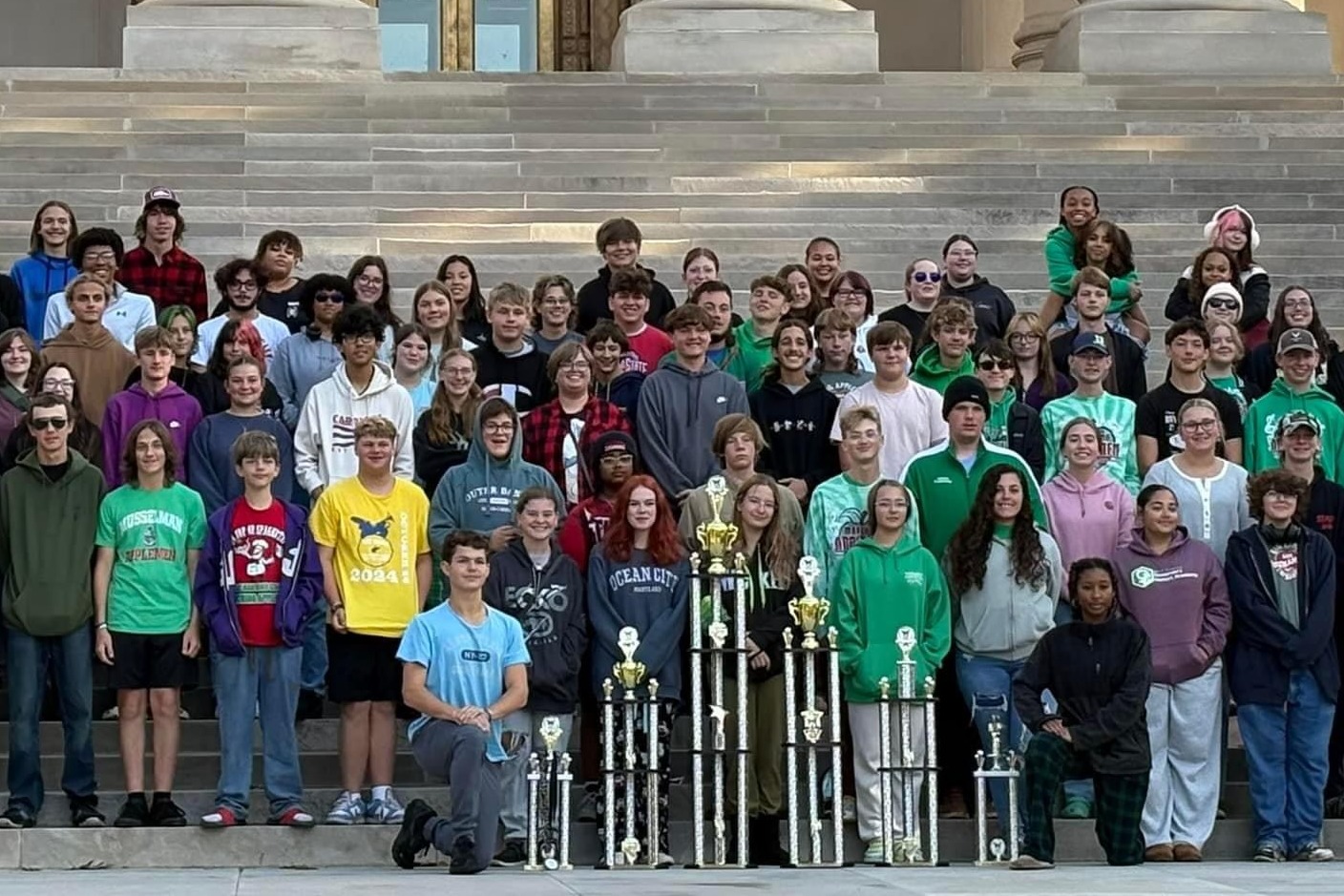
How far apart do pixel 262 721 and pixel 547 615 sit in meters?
1.25

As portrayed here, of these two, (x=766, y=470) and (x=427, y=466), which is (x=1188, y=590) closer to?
(x=766, y=470)

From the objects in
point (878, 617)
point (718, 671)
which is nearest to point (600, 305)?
point (878, 617)

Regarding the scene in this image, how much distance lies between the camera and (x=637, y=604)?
43.8ft

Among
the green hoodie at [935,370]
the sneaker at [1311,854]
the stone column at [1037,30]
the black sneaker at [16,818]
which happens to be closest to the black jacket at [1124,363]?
the green hoodie at [935,370]

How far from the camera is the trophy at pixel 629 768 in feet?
41.8

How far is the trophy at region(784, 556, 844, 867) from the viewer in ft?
42.1

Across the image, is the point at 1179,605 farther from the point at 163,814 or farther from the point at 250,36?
the point at 250,36

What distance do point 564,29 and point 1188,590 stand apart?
21212 millimetres

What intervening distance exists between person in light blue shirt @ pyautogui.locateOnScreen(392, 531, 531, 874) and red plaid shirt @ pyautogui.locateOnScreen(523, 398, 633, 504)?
1.51 meters

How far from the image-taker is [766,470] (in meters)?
14.8

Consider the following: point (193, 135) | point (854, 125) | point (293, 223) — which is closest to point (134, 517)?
point (293, 223)

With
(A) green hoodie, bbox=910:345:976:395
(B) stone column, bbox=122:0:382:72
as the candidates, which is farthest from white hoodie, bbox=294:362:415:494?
(B) stone column, bbox=122:0:382:72

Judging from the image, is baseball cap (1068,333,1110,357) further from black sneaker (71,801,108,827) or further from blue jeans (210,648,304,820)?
black sneaker (71,801,108,827)

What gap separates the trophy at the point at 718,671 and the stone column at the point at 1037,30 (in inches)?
655
